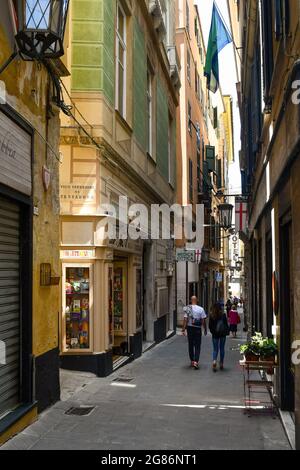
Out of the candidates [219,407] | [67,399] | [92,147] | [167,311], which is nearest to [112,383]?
[67,399]

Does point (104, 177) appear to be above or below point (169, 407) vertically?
above

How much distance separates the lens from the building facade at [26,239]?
683 centimetres

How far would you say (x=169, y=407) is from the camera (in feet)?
28.8

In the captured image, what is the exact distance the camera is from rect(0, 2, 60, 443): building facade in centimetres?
683

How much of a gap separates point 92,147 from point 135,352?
606cm

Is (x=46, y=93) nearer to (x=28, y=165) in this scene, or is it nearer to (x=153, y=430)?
(x=28, y=165)

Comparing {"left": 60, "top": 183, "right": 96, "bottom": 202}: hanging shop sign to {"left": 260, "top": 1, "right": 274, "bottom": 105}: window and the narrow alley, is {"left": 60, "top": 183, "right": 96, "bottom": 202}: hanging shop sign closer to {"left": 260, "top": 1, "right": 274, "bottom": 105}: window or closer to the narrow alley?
the narrow alley

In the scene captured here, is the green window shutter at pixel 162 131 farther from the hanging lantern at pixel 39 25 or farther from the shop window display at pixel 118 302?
the hanging lantern at pixel 39 25

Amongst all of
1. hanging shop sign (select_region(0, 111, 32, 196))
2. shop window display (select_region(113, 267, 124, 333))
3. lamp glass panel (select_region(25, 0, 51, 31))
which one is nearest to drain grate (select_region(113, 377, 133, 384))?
shop window display (select_region(113, 267, 124, 333))

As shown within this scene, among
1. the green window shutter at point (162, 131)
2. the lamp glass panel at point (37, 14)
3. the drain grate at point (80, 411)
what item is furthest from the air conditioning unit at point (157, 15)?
the drain grate at point (80, 411)

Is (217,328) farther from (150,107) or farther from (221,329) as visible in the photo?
(150,107)

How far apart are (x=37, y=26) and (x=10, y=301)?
3291mm

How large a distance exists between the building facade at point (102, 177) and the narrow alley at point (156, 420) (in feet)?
4.33
